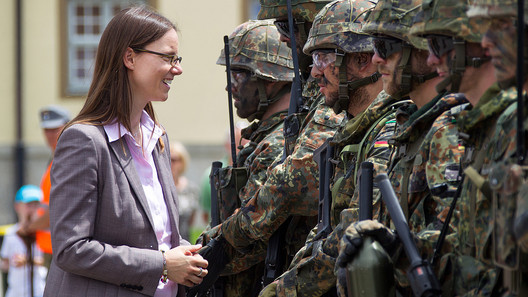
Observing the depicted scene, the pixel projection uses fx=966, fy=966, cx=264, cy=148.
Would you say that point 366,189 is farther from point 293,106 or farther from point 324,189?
point 293,106

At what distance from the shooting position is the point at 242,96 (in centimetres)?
605

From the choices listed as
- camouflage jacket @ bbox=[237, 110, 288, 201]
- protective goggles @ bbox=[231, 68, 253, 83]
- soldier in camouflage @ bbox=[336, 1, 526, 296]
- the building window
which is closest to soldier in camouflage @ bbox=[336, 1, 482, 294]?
soldier in camouflage @ bbox=[336, 1, 526, 296]

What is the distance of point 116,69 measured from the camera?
168 inches

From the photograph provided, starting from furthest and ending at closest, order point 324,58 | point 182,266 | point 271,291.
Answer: point 324,58
point 271,291
point 182,266

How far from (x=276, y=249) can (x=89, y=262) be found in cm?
158

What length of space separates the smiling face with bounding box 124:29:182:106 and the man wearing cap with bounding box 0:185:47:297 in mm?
4438

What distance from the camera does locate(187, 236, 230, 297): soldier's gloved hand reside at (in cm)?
546

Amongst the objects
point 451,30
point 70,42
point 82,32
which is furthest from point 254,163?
point 82,32

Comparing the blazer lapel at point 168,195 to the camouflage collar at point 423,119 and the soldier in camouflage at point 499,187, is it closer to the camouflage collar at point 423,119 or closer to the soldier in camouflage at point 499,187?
the camouflage collar at point 423,119

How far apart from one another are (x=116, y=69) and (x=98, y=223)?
27.3 inches

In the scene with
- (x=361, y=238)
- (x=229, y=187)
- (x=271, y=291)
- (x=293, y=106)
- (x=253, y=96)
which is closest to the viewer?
(x=361, y=238)

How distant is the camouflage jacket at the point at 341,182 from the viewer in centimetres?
429

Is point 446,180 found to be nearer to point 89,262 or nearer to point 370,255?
point 370,255

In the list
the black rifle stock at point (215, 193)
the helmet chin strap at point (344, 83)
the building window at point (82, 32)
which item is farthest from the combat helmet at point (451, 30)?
the building window at point (82, 32)
